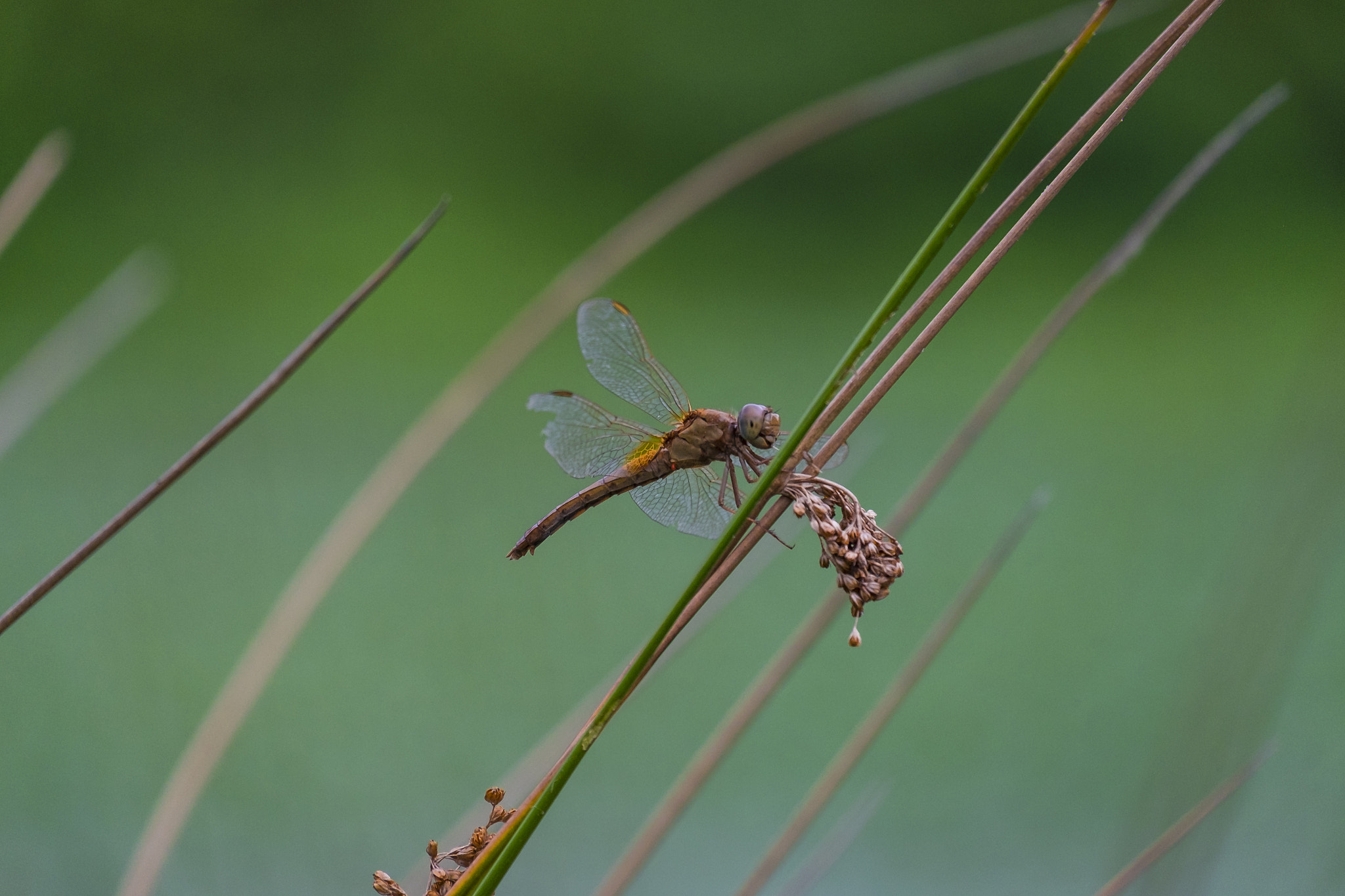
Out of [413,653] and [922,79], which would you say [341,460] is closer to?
[413,653]

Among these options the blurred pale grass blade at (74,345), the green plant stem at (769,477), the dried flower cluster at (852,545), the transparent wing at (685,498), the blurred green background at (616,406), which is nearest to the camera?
the green plant stem at (769,477)

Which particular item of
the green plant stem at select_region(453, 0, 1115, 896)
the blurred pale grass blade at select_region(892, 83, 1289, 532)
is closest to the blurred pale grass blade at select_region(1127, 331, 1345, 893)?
the blurred pale grass blade at select_region(892, 83, 1289, 532)

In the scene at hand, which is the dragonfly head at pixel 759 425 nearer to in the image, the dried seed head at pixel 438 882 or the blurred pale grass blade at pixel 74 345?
the dried seed head at pixel 438 882

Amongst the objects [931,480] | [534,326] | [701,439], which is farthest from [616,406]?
[931,480]

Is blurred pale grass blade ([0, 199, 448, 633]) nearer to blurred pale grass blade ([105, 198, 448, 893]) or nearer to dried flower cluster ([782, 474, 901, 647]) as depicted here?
blurred pale grass blade ([105, 198, 448, 893])

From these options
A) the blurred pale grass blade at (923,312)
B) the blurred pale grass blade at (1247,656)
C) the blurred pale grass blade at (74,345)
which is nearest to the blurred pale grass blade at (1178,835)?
the blurred pale grass blade at (1247,656)

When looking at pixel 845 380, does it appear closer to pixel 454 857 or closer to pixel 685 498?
pixel 454 857
